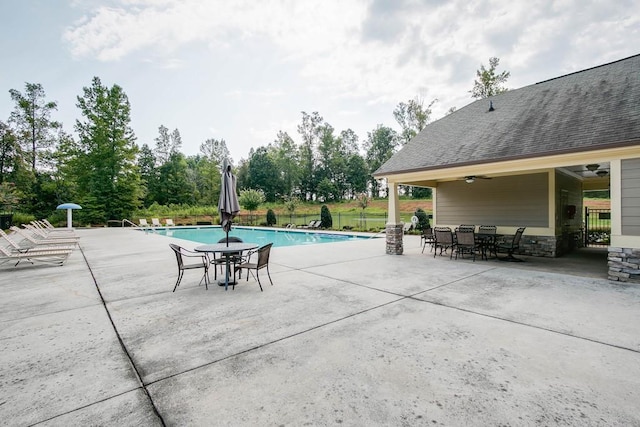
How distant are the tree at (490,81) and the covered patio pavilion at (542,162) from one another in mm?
16049

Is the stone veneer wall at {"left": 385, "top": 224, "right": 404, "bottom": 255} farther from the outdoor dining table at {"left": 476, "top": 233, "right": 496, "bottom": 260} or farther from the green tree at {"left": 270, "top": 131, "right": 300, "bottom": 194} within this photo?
the green tree at {"left": 270, "top": 131, "right": 300, "bottom": 194}

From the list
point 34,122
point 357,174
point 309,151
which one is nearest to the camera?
point 34,122

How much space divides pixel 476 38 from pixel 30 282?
16.7 metres

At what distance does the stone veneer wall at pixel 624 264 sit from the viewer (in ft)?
18.1

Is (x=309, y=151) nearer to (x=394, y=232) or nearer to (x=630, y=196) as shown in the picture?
(x=394, y=232)

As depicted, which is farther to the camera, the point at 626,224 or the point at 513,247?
the point at 513,247

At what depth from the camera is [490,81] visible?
24.3 meters

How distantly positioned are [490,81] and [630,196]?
76.0 feet

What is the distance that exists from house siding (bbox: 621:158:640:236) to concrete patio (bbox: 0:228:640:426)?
120 cm

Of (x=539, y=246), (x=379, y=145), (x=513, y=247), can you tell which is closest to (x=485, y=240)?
(x=513, y=247)

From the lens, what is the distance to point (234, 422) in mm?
1902

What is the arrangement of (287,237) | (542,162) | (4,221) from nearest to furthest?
(542,162)
(4,221)
(287,237)

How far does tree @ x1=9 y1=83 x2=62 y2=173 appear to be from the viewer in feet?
89.5

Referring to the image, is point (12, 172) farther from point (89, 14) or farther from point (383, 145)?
point (383, 145)
